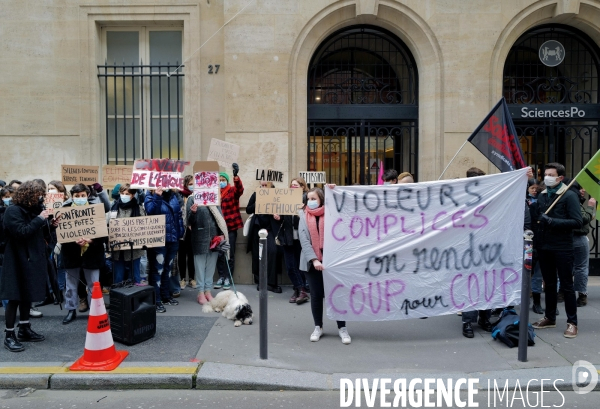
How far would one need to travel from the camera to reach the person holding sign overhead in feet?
23.4

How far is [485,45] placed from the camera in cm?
935

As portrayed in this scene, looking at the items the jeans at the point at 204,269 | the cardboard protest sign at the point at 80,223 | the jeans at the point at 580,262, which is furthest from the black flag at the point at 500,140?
the cardboard protest sign at the point at 80,223

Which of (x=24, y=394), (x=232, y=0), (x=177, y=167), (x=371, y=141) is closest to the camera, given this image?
(x=24, y=394)

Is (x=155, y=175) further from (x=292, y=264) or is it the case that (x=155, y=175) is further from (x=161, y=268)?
(x=292, y=264)

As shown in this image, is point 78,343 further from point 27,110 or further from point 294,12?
point 294,12

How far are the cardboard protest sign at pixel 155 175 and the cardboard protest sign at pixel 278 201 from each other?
1421mm

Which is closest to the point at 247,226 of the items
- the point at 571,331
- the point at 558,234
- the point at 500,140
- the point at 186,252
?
the point at 186,252

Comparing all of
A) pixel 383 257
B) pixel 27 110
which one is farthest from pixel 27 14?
pixel 383 257

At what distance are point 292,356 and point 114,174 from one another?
4575 millimetres

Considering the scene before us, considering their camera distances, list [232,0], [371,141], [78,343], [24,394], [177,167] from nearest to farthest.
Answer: [24,394] < [78,343] < [177,167] < [232,0] < [371,141]

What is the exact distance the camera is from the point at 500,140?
21.5 ft

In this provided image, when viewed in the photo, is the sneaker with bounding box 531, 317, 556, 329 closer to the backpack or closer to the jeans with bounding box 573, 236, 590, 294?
the backpack

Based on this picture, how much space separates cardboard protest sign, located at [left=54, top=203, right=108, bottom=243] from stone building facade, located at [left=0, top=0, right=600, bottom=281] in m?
3.37

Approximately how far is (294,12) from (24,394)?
24.9 ft
